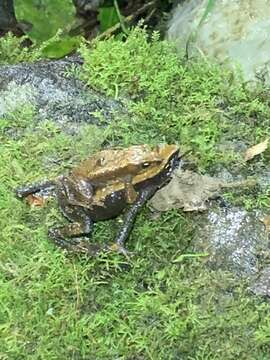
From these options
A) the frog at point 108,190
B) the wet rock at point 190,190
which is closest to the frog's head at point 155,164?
the frog at point 108,190

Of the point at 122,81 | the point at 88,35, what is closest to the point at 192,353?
the point at 122,81

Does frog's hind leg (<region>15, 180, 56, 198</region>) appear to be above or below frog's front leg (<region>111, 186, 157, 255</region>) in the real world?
above

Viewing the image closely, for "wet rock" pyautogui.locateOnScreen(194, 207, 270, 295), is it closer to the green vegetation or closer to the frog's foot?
the frog's foot

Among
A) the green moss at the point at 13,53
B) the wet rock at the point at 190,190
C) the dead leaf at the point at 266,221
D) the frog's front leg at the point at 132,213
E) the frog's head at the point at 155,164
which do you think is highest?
the green moss at the point at 13,53

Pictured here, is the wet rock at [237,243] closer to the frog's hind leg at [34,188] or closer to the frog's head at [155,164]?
the frog's head at [155,164]

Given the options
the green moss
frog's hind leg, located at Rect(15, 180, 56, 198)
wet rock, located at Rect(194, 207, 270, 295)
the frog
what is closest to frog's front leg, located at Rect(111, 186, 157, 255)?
the frog

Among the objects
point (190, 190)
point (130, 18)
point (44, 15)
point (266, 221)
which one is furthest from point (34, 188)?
point (130, 18)
